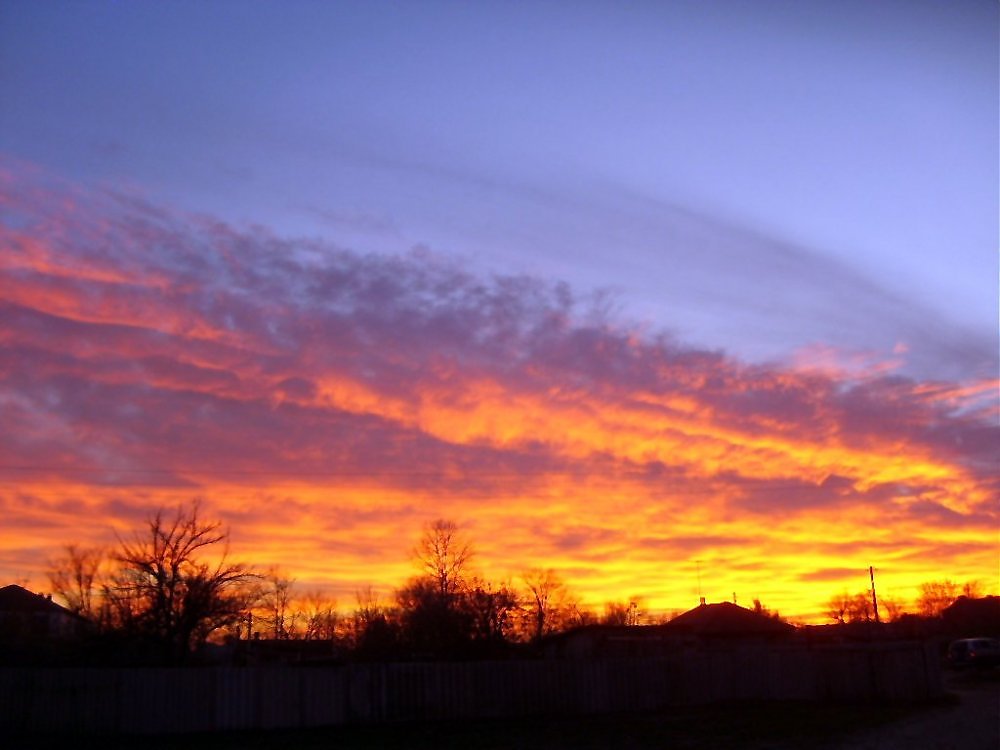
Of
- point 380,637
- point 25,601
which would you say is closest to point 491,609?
point 380,637

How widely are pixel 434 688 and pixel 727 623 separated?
4108cm

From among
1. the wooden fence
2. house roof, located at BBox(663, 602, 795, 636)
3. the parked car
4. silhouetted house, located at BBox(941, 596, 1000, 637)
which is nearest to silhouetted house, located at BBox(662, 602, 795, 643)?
house roof, located at BBox(663, 602, 795, 636)

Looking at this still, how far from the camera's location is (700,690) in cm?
3856

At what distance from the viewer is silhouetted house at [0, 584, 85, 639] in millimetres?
47781

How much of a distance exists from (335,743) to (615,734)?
824cm

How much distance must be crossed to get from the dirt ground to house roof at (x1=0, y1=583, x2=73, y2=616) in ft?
243

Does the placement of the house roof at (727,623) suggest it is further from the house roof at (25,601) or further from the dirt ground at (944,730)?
the house roof at (25,601)

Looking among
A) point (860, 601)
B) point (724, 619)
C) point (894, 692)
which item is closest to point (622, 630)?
point (724, 619)

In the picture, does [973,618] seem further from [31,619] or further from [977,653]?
[31,619]

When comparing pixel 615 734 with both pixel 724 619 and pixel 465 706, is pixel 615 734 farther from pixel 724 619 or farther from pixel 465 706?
pixel 724 619

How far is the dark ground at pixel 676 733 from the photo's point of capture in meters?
24.4

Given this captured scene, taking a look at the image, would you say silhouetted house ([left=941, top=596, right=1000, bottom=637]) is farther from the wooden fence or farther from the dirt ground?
the dirt ground

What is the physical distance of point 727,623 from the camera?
69000 millimetres

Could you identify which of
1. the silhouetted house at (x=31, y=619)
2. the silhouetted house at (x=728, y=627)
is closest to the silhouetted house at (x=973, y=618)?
the silhouetted house at (x=728, y=627)
